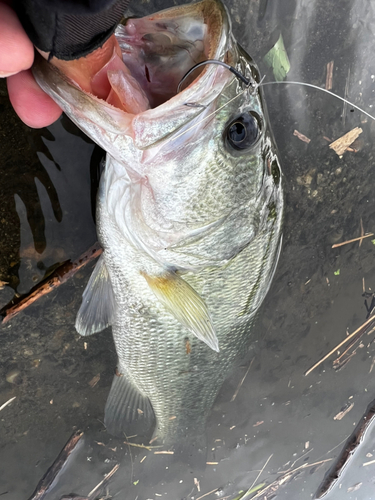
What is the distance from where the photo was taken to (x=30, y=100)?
4.54 feet

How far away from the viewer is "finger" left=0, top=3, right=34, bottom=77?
0.94 metres

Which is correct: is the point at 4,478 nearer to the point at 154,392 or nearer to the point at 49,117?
the point at 154,392

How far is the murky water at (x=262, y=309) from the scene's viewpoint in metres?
1.94

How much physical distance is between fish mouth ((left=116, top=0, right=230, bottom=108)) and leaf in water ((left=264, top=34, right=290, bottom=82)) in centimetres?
103

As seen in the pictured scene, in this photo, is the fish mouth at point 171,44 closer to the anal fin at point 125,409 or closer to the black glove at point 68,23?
the black glove at point 68,23

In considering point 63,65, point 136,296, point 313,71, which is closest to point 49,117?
point 63,65

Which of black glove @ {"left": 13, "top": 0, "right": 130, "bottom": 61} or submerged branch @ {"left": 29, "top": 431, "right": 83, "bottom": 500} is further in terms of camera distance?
submerged branch @ {"left": 29, "top": 431, "right": 83, "bottom": 500}

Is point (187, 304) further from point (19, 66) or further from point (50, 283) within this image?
point (19, 66)

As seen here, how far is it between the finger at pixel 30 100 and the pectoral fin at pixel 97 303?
0.71 metres

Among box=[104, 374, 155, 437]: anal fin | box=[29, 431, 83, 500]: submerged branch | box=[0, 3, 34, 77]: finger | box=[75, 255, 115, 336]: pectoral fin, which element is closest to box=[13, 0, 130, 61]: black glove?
box=[0, 3, 34, 77]: finger

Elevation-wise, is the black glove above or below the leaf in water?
above

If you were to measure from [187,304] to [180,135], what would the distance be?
0.74 meters

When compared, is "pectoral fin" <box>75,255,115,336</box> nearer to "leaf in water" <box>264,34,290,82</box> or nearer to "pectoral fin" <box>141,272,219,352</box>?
"pectoral fin" <box>141,272,219,352</box>

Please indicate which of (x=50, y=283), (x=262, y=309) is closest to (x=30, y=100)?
(x=50, y=283)
